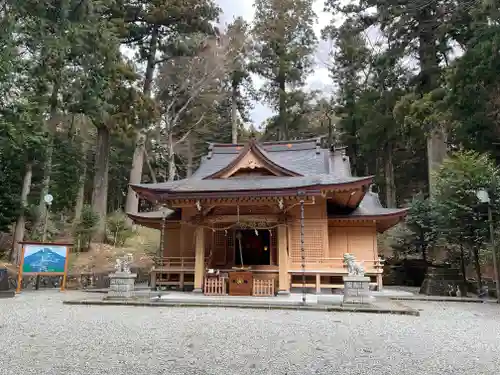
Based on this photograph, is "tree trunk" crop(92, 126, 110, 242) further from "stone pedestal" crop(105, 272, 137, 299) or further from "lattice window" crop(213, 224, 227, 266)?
"stone pedestal" crop(105, 272, 137, 299)

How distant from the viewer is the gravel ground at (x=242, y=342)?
12.6 ft

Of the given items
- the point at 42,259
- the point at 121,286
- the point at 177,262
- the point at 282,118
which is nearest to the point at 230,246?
the point at 177,262

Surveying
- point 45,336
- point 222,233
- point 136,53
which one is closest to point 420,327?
point 45,336

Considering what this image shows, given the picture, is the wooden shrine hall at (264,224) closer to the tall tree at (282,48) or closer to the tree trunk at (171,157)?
the tree trunk at (171,157)

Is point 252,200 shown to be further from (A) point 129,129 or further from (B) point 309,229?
(A) point 129,129

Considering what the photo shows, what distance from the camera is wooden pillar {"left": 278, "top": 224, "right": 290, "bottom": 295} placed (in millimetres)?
10352

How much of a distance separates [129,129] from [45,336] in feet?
39.3

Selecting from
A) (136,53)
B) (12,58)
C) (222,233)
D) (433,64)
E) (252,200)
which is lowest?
(222,233)

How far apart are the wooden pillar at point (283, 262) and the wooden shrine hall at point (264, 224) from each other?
0.03 meters

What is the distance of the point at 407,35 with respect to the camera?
1698 centimetres

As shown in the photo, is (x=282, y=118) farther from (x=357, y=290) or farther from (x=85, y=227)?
(x=357, y=290)

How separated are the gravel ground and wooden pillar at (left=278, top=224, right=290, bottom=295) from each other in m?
2.56

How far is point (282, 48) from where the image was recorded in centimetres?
2731

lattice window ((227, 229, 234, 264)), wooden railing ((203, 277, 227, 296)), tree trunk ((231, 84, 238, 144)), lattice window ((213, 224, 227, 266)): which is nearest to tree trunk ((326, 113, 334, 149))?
tree trunk ((231, 84, 238, 144))
